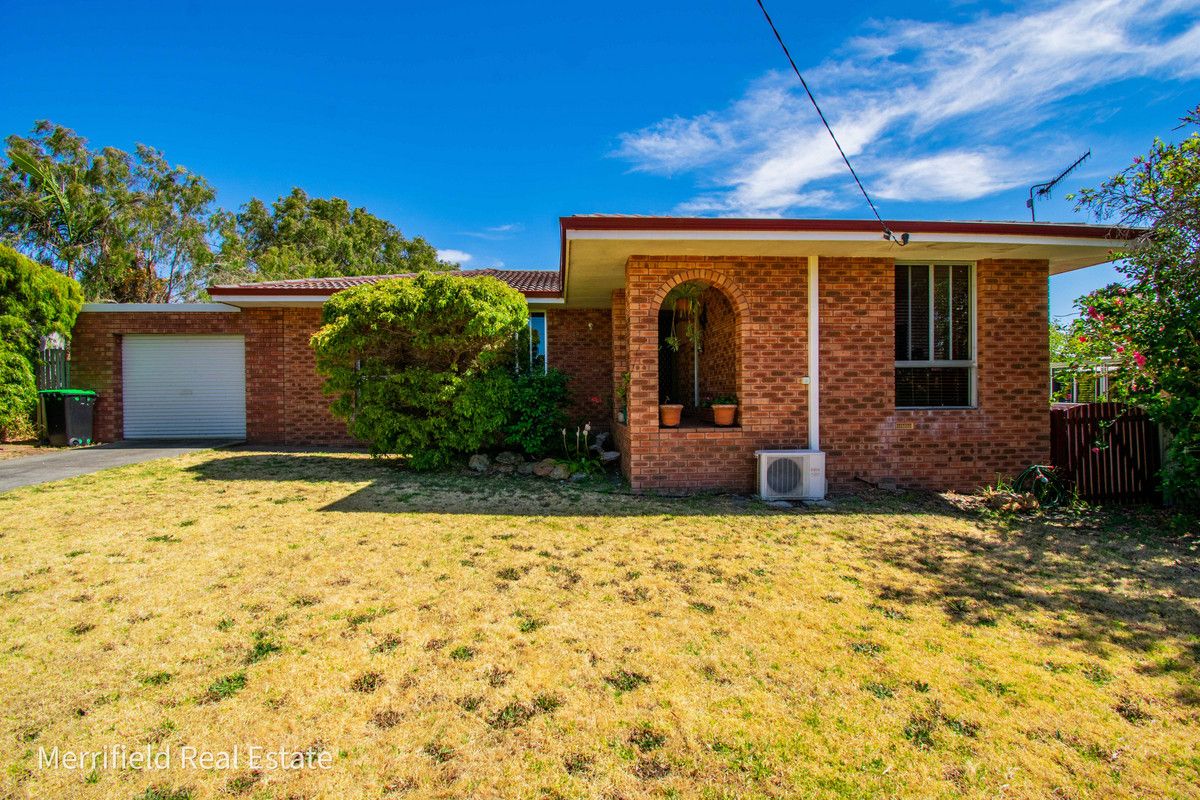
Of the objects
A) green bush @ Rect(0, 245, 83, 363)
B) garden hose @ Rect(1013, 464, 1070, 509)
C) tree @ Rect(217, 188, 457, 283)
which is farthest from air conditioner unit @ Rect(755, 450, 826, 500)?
tree @ Rect(217, 188, 457, 283)

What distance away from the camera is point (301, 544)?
464 centimetres

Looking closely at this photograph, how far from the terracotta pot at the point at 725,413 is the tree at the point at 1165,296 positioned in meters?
4.26

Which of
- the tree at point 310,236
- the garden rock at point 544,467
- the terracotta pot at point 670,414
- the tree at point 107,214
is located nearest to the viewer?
the terracotta pot at point 670,414

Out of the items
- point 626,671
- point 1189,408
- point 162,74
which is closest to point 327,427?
point 162,74

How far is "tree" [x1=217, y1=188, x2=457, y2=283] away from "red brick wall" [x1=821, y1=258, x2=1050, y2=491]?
26695 mm

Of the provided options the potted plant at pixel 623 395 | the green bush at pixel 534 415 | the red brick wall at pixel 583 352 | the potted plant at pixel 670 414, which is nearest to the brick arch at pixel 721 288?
the potted plant at pixel 670 414

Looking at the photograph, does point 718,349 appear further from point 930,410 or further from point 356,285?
point 356,285

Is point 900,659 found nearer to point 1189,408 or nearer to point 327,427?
point 1189,408

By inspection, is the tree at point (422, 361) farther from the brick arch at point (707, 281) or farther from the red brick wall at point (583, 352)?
the red brick wall at point (583, 352)

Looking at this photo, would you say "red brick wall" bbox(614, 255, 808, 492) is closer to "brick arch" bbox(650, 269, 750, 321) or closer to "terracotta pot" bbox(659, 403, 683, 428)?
"brick arch" bbox(650, 269, 750, 321)

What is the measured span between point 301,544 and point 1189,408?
8359 millimetres

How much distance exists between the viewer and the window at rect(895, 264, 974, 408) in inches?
283

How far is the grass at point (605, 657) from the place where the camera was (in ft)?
6.59

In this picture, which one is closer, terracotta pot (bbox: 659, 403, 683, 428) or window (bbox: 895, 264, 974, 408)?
terracotta pot (bbox: 659, 403, 683, 428)
